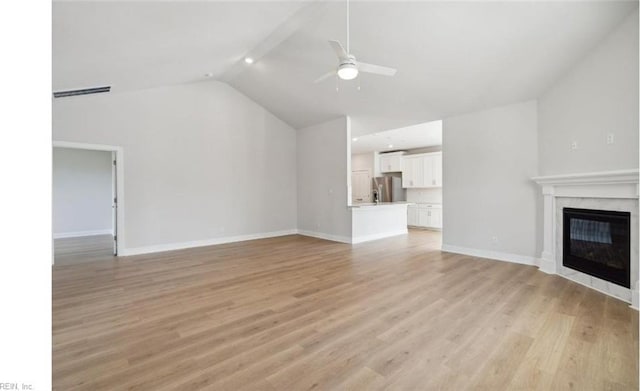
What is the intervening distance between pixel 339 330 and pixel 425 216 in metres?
7.16

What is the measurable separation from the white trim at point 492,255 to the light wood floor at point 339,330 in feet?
0.78

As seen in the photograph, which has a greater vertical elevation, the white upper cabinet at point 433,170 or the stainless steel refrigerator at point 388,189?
the white upper cabinet at point 433,170

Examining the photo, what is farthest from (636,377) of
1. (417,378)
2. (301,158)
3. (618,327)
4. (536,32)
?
(301,158)

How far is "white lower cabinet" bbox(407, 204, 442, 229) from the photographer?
8616mm

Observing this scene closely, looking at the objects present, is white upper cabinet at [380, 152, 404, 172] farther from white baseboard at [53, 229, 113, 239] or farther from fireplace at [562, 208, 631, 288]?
white baseboard at [53, 229, 113, 239]

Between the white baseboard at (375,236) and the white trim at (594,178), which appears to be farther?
the white baseboard at (375,236)

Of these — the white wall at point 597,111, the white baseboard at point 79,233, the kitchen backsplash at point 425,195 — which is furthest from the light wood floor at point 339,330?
the kitchen backsplash at point 425,195

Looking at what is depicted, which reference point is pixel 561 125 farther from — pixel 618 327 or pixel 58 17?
pixel 58 17

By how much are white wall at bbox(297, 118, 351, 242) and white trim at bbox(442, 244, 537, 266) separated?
2.19m

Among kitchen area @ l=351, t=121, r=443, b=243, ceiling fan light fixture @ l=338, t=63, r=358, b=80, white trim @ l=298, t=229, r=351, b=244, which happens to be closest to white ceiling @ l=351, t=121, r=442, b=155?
kitchen area @ l=351, t=121, r=443, b=243

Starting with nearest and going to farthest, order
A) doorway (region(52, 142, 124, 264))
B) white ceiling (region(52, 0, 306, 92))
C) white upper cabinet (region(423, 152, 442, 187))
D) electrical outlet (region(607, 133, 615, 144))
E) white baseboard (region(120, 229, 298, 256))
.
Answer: white ceiling (region(52, 0, 306, 92))
electrical outlet (region(607, 133, 615, 144))
white baseboard (region(120, 229, 298, 256))
doorway (region(52, 142, 124, 264))
white upper cabinet (region(423, 152, 442, 187))

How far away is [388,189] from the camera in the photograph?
987 cm

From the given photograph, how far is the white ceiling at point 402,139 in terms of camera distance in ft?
23.6

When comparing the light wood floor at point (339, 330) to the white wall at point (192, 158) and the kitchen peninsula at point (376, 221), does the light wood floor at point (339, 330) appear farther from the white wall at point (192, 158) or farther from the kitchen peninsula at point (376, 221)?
the kitchen peninsula at point (376, 221)
